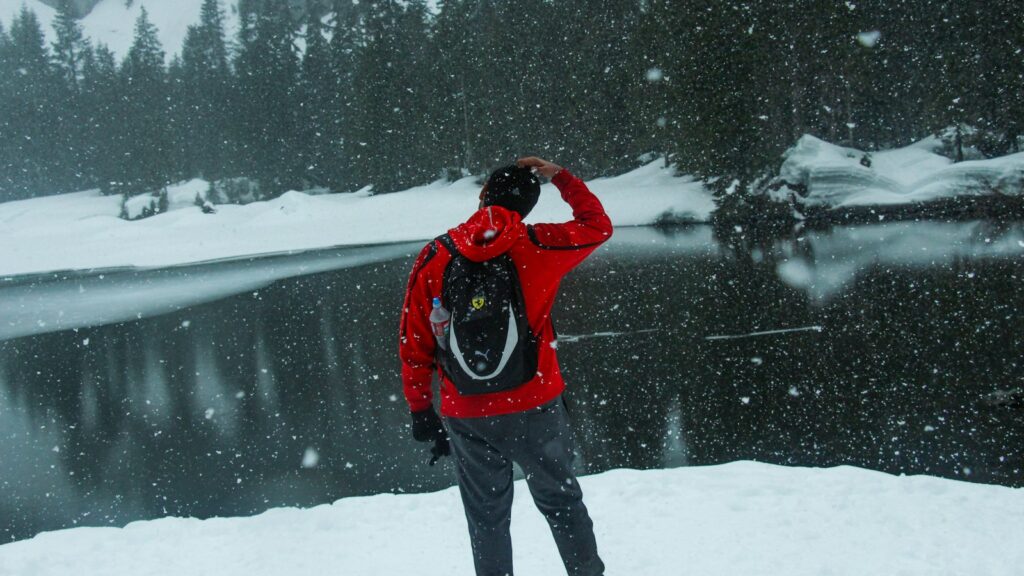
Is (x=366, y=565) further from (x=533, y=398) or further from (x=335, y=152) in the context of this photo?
(x=335, y=152)

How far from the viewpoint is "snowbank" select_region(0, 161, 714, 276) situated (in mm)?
28672

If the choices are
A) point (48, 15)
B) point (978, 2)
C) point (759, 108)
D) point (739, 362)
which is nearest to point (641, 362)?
point (739, 362)

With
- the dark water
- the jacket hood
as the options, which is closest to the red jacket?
the jacket hood

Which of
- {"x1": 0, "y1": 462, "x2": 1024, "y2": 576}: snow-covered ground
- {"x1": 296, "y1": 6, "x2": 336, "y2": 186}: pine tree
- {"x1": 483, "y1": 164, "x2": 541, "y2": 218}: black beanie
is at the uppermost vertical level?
{"x1": 296, "y1": 6, "x2": 336, "y2": 186}: pine tree

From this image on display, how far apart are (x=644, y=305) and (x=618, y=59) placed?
25465 millimetres

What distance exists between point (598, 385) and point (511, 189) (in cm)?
594

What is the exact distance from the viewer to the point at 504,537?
8.89ft

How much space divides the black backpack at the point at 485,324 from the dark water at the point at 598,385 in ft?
12.2

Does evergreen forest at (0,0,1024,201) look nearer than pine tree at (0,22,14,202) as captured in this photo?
Yes

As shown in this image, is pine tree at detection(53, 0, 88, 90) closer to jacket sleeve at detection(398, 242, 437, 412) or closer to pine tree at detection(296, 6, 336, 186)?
pine tree at detection(296, 6, 336, 186)

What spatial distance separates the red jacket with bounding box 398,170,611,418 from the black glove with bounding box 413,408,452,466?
0.05 meters

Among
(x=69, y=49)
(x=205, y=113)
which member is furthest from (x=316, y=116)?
(x=69, y=49)

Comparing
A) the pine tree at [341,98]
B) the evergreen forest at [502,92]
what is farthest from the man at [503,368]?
the pine tree at [341,98]

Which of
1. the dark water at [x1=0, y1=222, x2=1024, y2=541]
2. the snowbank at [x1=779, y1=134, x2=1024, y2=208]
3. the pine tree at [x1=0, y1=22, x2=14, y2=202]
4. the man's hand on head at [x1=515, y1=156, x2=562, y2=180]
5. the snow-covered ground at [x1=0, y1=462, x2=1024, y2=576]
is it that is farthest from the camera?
the pine tree at [x1=0, y1=22, x2=14, y2=202]
